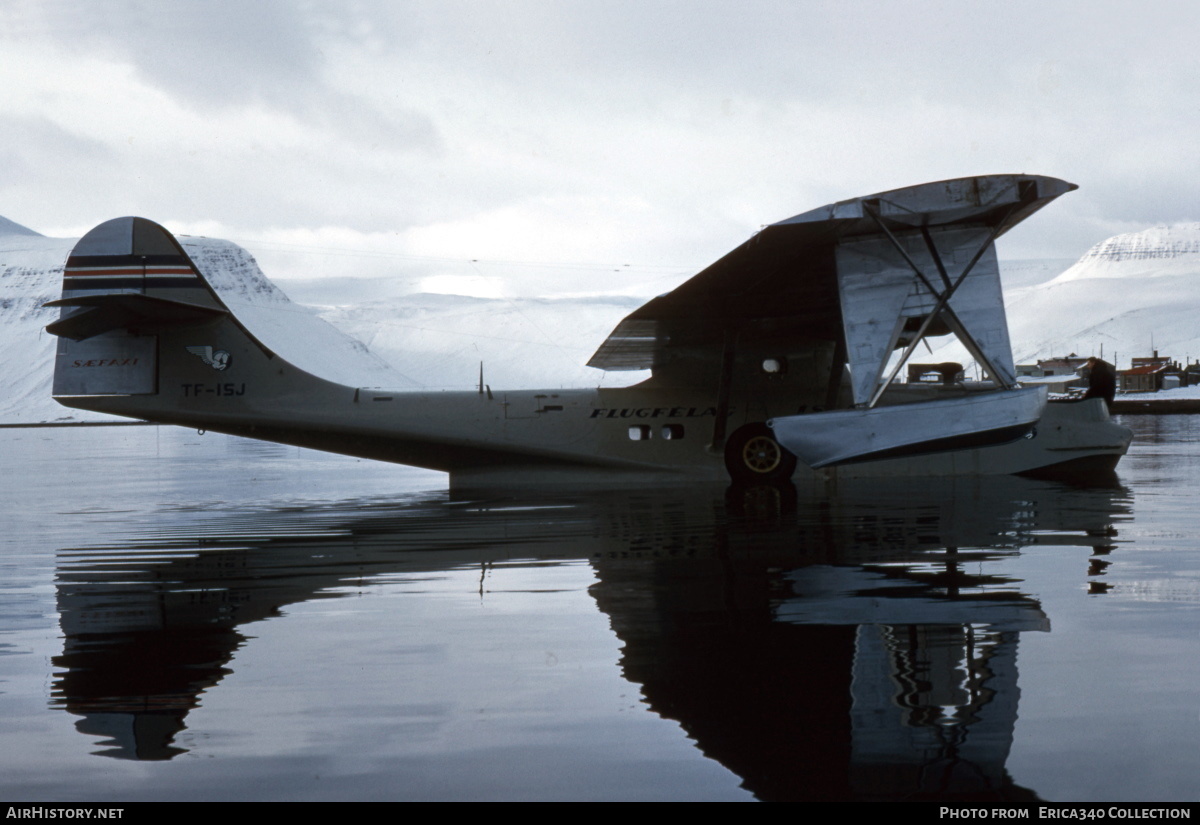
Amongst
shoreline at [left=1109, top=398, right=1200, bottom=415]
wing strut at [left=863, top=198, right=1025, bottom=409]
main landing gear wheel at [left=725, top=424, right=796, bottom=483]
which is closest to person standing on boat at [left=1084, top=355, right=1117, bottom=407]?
wing strut at [left=863, top=198, right=1025, bottom=409]

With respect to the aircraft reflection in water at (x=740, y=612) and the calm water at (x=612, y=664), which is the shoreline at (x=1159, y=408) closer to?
the aircraft reflection in water at (x=740, y=612)

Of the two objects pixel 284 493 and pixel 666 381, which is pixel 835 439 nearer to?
pixel 666 381

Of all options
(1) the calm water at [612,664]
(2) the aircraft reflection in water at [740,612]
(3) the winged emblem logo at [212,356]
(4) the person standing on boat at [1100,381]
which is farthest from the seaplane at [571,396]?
(1) the calm water at [612,664]

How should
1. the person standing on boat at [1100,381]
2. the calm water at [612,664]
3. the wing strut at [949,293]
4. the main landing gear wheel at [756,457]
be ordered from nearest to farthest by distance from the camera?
the calm water at [612,664] → the wing strut at [949,293] → the main landing gear wheel at [756,457] → the person standing on boat at [1100,381]

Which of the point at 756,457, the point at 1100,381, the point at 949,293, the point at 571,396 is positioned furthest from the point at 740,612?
the point at 1100,381

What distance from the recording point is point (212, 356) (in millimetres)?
16531

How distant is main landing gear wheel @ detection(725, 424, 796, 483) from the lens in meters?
15.4

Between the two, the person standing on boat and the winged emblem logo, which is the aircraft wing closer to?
the person standing on boat

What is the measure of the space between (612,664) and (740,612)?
132 cm

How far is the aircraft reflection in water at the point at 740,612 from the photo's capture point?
3.45 m

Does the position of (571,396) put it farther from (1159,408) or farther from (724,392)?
(1159,408)

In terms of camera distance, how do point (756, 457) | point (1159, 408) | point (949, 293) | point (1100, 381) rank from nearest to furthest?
point (949, 293), point (756, 457), point (1100, 381), point (1159, 408)

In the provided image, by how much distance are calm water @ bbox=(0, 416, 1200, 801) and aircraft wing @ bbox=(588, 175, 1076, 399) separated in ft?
11.5

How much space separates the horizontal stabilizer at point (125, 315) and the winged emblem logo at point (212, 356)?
0.40m
